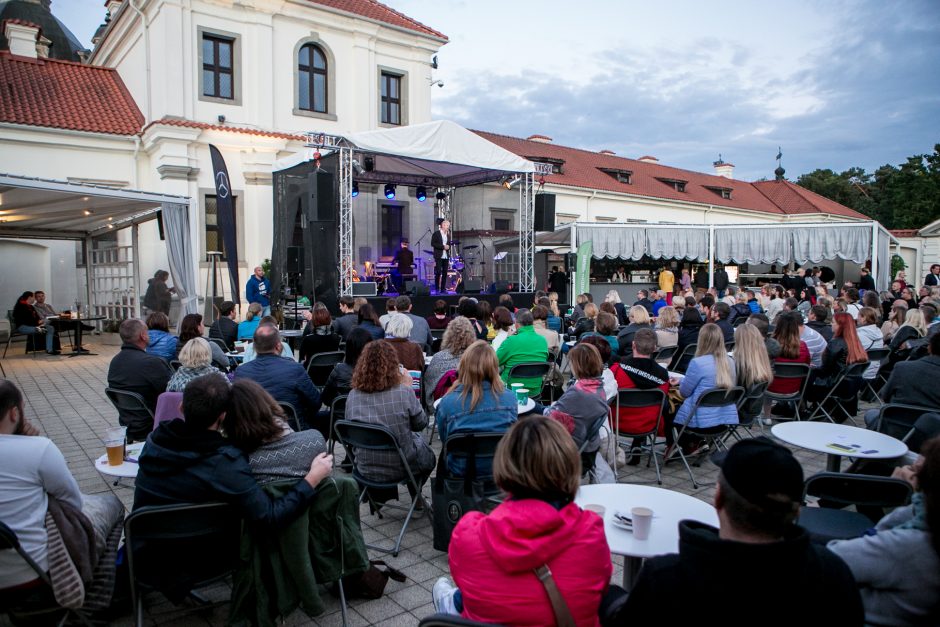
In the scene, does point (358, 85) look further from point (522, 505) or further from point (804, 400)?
point (522, 505)

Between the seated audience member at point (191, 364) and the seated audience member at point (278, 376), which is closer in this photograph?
the seated audience member at point (191, 364)

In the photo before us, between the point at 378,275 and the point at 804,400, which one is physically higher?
the point at 378,275

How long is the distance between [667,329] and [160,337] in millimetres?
5429

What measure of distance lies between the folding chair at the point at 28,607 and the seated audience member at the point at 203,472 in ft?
1.22

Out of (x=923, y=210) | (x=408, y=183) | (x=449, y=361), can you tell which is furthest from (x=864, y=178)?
(x=449, y=361)

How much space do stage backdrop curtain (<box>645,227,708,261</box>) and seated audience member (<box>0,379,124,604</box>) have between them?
59.6 feet

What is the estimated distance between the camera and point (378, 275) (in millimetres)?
16031

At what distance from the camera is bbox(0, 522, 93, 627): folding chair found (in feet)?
6.88

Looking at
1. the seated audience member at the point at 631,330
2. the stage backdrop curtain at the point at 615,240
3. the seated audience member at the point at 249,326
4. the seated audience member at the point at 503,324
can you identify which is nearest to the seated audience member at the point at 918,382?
the seated audience member at the point at 631,330

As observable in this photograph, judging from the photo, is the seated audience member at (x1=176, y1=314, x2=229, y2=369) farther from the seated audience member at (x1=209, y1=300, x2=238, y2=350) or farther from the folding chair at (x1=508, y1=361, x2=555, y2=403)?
the folding chair at (x1=508, y1=361, x2=555, y2=403)

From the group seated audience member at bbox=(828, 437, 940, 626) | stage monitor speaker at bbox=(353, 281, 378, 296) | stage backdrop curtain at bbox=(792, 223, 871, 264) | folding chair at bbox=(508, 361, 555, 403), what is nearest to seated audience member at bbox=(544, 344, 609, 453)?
folding chair at bbox=(508, 361, 555, 403)

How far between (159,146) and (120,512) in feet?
46.5

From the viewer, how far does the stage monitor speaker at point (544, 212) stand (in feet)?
48.3

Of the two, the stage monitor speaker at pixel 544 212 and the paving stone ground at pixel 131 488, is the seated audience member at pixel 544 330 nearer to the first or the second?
the paving stone ground at pixel 131 488
